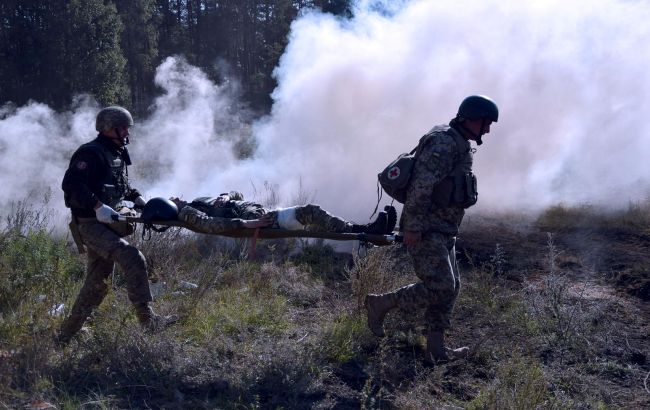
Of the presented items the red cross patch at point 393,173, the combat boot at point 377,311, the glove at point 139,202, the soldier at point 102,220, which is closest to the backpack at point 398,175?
the red cross patch at point 393,173

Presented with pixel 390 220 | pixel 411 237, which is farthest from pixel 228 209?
pixel 411 237

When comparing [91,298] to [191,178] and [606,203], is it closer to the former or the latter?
[191,178]

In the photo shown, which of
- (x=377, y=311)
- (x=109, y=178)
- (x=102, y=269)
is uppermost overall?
(x=109, y=178)

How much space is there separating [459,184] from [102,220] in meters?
2.61

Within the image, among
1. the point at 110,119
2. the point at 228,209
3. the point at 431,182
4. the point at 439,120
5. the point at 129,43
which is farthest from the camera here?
the point at 129,43

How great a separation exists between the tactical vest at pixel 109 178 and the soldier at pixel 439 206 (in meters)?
2.27

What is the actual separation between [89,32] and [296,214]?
16.0 m

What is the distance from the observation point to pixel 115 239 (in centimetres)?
502

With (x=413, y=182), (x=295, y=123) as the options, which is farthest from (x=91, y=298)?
(x=295, y=123)

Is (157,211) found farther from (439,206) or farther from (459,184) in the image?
(459,184)

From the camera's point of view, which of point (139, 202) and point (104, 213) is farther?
point (139, 202)

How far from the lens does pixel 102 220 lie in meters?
4.87

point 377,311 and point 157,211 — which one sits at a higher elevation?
point 157,211

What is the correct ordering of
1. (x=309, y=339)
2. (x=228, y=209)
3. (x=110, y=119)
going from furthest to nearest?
(x=228, y=209) < (x=309, y=339) < (x=110, y=119)
